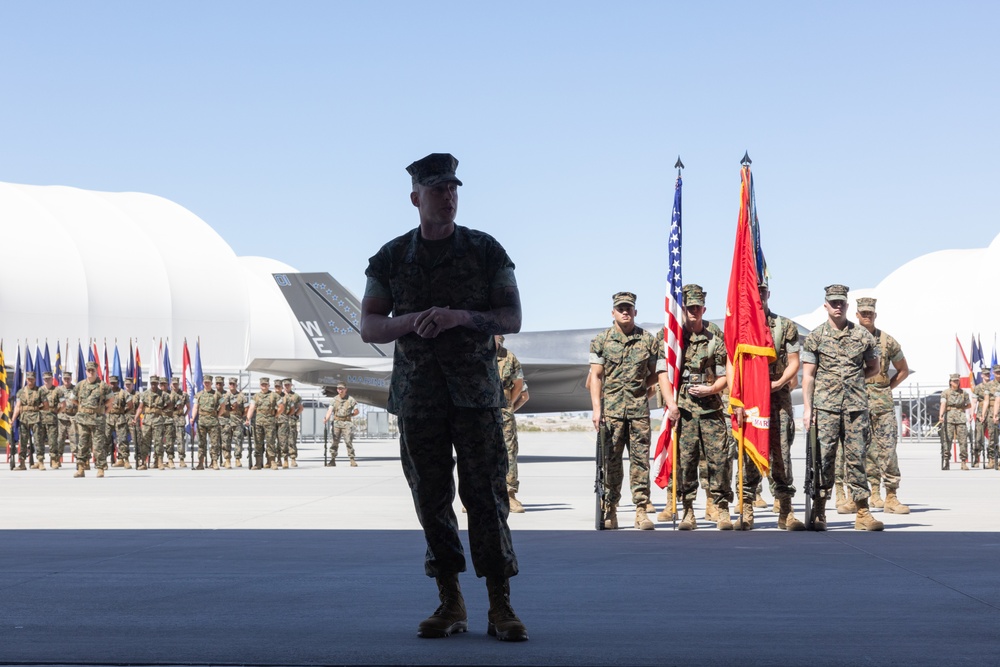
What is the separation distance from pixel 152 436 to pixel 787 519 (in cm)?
1787

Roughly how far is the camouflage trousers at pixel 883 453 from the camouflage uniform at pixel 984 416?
12011mm

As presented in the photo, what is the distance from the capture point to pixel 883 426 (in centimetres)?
1166

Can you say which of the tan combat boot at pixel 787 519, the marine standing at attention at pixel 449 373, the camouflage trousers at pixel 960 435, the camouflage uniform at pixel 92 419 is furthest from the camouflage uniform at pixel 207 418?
the marine standing at attention at pixel 449 373

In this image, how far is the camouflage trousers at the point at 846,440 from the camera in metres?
9.45

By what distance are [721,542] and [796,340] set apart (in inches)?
104

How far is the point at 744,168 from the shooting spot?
34.5 feet

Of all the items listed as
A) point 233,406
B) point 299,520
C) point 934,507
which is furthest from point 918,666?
point 233,406

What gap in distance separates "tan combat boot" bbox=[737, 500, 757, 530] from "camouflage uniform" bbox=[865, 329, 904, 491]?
6.54 feet

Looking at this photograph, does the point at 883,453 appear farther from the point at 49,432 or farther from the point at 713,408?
the point at 49,432

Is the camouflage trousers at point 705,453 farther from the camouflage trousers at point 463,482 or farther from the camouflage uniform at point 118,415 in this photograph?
the camouflage uniform at point 118,415

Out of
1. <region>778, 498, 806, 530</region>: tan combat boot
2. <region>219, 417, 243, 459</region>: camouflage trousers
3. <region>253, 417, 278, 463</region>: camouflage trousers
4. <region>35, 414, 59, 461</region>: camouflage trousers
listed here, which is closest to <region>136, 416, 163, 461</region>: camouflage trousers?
<region>219, 417, 243, 459</region>: camouflage trousers

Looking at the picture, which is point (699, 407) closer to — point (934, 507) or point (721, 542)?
point (721, 542)

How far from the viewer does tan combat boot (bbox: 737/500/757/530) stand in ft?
31.4

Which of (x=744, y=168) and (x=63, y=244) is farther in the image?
(x=63, y=244)
